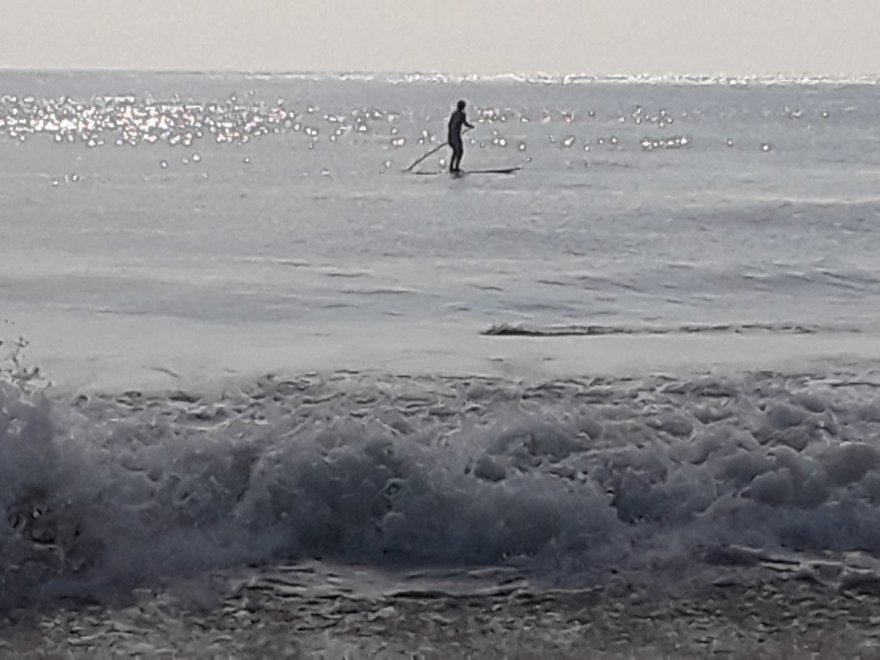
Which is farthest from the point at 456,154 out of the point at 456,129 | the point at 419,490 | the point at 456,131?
the point at 419,490

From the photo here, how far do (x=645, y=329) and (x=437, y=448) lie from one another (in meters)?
5.52

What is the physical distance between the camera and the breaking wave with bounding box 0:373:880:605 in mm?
6488

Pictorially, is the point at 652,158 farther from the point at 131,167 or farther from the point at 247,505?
the point at 247,505

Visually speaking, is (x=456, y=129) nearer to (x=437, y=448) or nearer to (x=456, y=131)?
(x=456, y=131)

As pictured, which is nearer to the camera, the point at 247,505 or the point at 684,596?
the point at 684,596

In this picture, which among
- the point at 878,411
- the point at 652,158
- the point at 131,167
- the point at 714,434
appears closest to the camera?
the point at 714,434

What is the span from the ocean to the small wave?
65mm

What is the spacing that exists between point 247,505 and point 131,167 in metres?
37.0

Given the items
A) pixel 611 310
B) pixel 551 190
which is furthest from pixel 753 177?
pixel 611 310

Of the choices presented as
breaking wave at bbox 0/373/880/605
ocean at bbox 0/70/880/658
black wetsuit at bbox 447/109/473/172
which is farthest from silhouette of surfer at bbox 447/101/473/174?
breaking wave at bbox 0/373/880/605

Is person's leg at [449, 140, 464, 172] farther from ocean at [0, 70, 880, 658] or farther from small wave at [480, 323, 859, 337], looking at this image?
small wave at [480, 323, 859, 337]

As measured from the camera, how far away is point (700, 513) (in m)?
6.85

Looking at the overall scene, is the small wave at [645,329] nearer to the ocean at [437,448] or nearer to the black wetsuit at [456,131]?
the ocean at [437,448]

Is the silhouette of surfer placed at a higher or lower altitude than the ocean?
higher
